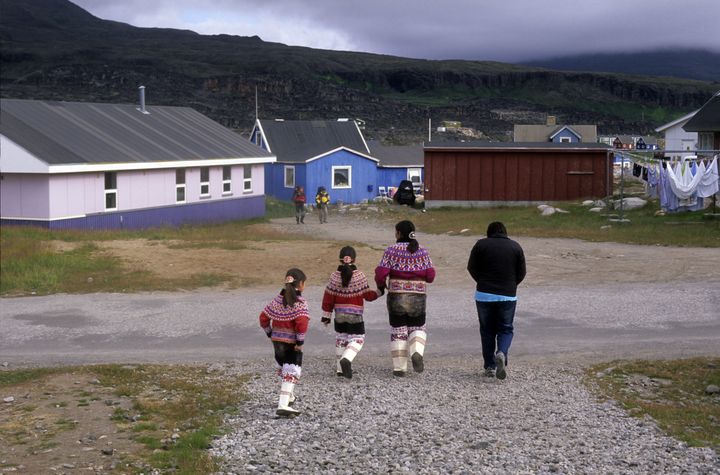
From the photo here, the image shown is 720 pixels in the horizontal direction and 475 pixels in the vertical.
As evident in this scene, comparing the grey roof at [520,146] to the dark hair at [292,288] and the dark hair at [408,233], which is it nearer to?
the dark hair at [408,233]

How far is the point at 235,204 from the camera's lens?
37.1m

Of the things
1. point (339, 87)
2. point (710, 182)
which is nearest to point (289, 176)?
point (710, 182)

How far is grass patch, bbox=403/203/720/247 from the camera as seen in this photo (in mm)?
23531

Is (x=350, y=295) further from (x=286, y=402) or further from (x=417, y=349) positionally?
(x=286, y=402)

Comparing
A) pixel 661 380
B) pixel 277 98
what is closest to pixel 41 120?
pixel 661 380

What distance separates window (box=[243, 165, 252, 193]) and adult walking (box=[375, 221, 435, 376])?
1133 inches

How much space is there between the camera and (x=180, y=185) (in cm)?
3319

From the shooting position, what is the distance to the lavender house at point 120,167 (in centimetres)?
2639

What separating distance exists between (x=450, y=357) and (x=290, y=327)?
307 cm

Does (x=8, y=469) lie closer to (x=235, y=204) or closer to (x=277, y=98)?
(x=235, y=204)

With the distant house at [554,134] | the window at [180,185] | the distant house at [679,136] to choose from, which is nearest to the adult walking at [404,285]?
the window at [180,185]

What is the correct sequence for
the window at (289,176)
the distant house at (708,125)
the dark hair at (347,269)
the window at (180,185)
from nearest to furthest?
the dark hair at (347,269) < the window at (180,185) < the distant house at (708,125) < the window at (289,176)

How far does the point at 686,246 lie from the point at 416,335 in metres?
14.0

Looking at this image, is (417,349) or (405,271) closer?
(405,271)
